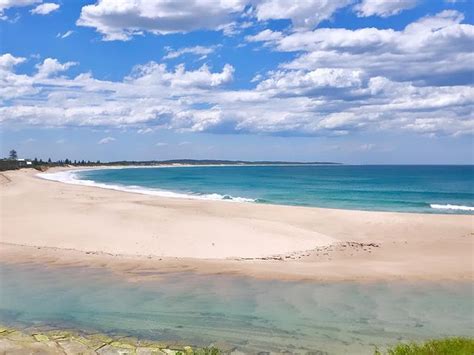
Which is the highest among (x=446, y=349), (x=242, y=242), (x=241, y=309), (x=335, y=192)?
(x=446, y=349)

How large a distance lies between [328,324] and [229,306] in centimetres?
251

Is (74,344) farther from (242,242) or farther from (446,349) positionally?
(242,242)

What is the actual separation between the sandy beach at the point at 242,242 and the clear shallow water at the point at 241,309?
1371mm

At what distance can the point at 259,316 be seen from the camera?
11.2 m

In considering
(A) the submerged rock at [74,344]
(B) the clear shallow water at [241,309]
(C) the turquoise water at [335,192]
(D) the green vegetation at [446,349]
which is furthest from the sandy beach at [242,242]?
(C) the turquoise water at [335,192]

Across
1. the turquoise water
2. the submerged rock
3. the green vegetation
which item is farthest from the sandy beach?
the turquoise water

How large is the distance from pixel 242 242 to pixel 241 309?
8669 millimetres

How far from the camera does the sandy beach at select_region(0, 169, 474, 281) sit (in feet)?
53.2

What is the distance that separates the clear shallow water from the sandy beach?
137 cm

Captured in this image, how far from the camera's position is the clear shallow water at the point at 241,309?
1003 cm

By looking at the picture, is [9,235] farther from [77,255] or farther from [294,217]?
[294,217]

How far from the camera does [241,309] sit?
460 inches

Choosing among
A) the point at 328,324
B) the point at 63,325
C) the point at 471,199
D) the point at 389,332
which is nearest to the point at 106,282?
the point at 63,325

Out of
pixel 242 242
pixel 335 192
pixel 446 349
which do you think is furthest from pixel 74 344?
pixel 335 192
